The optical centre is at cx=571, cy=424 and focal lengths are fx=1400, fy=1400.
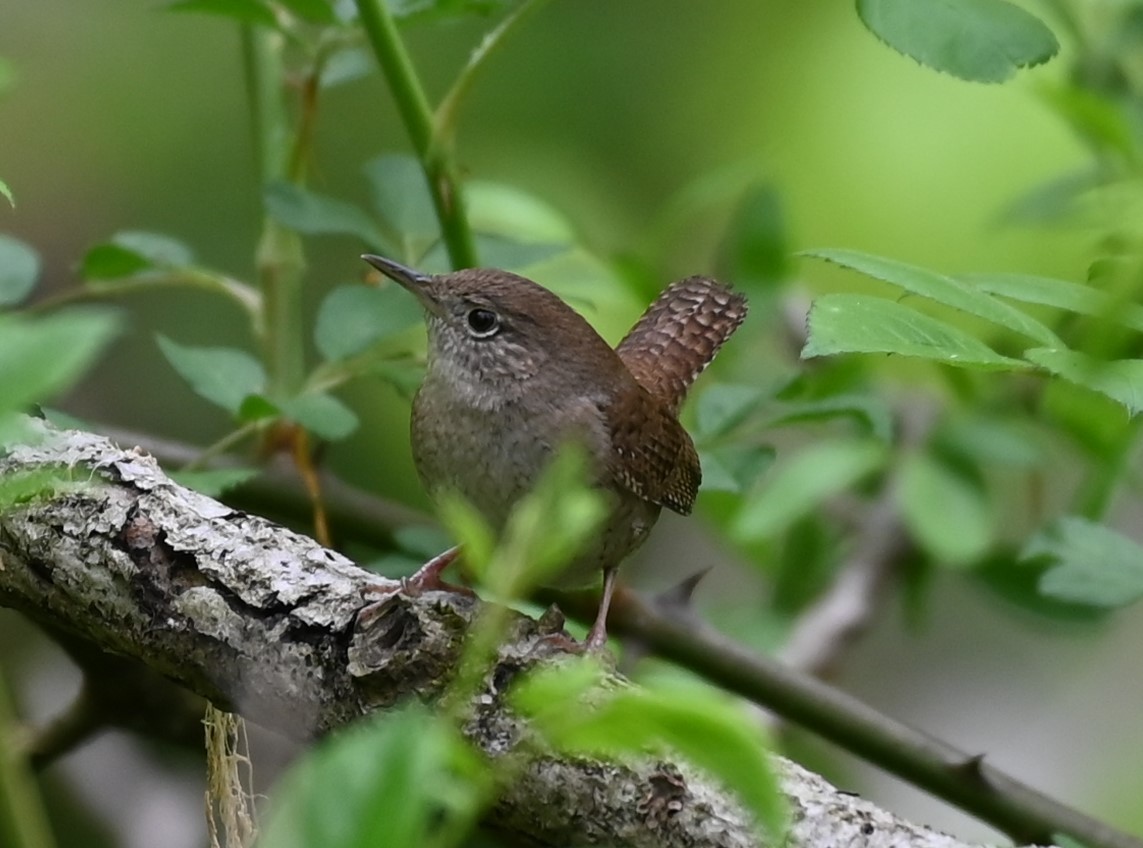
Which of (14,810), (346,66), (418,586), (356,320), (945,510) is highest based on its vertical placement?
(945,510)

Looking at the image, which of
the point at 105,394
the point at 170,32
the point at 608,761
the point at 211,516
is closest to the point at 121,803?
the point at 105,394

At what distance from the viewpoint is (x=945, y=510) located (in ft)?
8.22

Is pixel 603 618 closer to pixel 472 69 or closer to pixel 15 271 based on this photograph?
pixel 472 69

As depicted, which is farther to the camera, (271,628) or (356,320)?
(356,320)

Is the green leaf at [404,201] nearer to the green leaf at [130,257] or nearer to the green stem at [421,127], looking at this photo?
the green stem at [421,127]

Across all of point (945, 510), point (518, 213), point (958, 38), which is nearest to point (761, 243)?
point (518, 213)

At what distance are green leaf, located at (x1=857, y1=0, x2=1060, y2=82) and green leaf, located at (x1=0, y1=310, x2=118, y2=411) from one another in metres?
0.93

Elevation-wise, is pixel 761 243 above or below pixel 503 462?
above

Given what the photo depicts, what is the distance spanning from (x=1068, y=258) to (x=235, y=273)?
2.12m

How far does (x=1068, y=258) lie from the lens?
3.26m

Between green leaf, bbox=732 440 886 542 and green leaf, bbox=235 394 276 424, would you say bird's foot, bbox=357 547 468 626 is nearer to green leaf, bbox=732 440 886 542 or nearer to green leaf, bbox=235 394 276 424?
green leaf, bbox=235 394 276 424

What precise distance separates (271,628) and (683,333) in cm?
149

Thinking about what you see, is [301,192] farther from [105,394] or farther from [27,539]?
[105,394]

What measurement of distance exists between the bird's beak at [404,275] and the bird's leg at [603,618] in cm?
51
